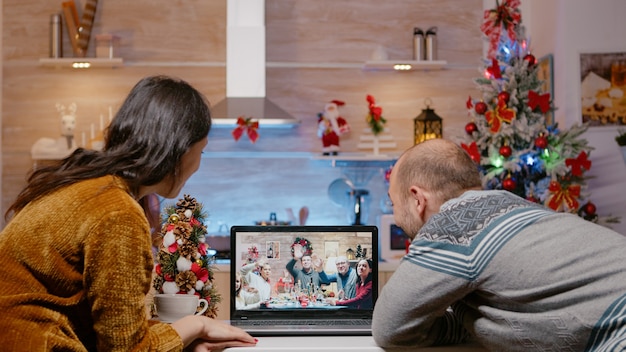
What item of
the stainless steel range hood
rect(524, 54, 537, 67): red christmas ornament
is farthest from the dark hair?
the stainless steel range hood

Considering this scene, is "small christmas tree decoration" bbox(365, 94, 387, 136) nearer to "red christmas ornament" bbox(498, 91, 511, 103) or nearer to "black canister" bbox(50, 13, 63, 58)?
"red christmas ornament" bbox(498, 91, 511, 103)

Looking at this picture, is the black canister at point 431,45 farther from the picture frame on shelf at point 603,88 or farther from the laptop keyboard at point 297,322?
the laptop keyboard at point 297,322

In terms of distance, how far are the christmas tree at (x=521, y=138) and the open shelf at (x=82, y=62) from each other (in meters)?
2.44

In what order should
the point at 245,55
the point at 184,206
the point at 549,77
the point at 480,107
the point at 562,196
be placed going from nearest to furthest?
1. the point at 184,206
2. the point at 562,196
3. the point at 480,107
4. the point at 549,77
5. the point at 245,55

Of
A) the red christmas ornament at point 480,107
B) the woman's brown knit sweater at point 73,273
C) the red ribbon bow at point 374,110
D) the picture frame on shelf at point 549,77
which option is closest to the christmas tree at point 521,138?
the red christmas ornament at point 480,107

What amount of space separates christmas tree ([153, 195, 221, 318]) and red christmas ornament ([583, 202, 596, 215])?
9.89 ft

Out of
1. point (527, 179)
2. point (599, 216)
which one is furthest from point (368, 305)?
point (599, 216)

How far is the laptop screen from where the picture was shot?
1972mm

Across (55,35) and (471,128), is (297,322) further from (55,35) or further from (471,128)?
(55,35)

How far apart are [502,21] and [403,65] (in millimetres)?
1020

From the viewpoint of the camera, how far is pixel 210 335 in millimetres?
1635

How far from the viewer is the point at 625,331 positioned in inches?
55.7

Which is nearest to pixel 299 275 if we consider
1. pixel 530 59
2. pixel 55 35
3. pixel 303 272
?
pixel 303 272

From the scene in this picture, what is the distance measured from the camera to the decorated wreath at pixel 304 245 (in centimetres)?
204
